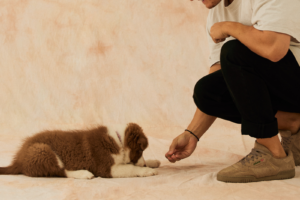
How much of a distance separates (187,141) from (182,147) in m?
0.06

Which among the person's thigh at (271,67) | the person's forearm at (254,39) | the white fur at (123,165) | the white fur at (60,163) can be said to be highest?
the person's forearm at (254,39)

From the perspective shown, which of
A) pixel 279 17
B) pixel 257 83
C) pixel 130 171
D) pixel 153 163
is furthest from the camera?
pixel 153 163

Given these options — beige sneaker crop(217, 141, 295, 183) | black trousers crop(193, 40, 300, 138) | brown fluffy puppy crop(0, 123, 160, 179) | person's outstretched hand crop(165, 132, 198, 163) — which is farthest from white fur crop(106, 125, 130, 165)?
black trousers crop(193, 40, 300, 138)

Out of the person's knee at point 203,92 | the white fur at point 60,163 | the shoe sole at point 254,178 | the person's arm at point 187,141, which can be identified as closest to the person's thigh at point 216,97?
the person's knee at point 203,92

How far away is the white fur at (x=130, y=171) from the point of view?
2074mm

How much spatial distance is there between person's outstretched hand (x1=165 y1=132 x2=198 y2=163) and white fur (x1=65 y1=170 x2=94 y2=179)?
0.53 meters

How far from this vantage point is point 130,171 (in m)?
2.11

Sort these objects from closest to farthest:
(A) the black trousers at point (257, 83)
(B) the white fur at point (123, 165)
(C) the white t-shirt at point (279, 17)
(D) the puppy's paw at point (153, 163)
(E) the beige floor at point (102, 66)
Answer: (C) the white t-shirt at point (279, 17) → (A) the black trousers at point (257, 83) → (B) the white fur at point (123, 165) → (D) the puppy's paw at point (153, 163) → (E) the beige floor at point (102, 66)

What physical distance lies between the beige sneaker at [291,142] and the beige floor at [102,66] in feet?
2.87

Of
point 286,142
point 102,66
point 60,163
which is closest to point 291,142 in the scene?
point 286,142

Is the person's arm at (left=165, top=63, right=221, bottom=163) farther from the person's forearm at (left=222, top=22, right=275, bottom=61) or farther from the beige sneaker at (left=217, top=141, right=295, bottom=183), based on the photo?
the person's forearm at (left=222, top=22, right=275, bottom=61)

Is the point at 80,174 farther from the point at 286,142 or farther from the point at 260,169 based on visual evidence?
the point at 286,142

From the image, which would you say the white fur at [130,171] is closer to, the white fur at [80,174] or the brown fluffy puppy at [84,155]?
the brown fluffy puppy at [84,155]

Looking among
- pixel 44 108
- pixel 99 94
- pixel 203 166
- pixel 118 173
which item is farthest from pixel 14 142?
pixel 203 166
